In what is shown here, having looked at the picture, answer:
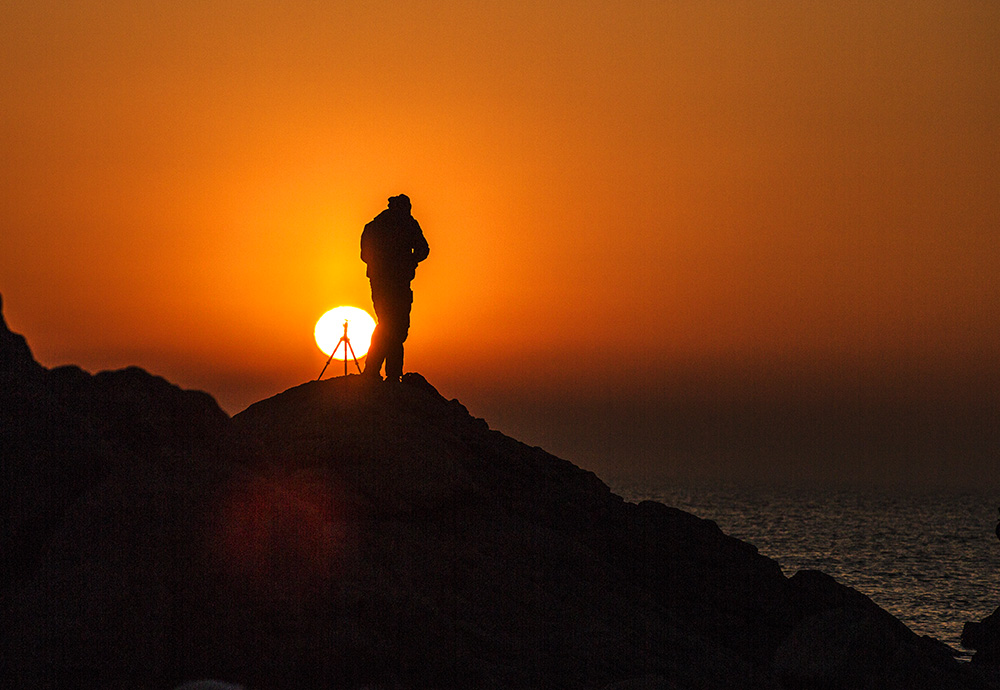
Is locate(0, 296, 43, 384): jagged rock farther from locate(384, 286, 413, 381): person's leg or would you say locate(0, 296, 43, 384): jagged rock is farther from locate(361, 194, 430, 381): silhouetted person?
locate(384, 286, 413, 381): person's leg

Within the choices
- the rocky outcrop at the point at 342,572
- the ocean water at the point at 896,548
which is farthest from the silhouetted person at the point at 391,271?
the ocean water at the point at 896,548

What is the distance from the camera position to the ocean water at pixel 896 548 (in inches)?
1972

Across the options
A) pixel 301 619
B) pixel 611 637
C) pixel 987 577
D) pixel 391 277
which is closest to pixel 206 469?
pixel 301 619

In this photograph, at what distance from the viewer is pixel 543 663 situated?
985 centimetres

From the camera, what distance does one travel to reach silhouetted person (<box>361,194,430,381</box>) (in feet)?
55.6

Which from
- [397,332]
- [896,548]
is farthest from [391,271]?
[896,548]

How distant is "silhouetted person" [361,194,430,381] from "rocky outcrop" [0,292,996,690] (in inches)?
84.9

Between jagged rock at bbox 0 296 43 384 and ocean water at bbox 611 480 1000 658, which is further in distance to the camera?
ocean water at bbox 611 480 1000 658

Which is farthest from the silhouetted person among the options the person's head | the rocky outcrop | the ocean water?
the ocean water

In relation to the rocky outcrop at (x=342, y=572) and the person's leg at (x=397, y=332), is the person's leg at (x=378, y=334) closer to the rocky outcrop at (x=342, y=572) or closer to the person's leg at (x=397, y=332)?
the person's leg at (x=397, y=332)

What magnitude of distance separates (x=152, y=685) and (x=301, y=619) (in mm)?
1412

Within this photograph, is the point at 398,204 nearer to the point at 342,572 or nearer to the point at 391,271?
the point at 391,271

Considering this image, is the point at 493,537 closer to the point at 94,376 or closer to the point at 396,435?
the point at 396,435

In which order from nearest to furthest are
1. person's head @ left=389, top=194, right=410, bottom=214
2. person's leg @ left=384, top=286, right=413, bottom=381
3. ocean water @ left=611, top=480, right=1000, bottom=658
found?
person's head @ left=389, top=194, right=410, bottom=214 < person's leg @ left=384, top=286, right=413, bottom=381 < ocean water @ left=611, top=480, right=1000, bottom=658
